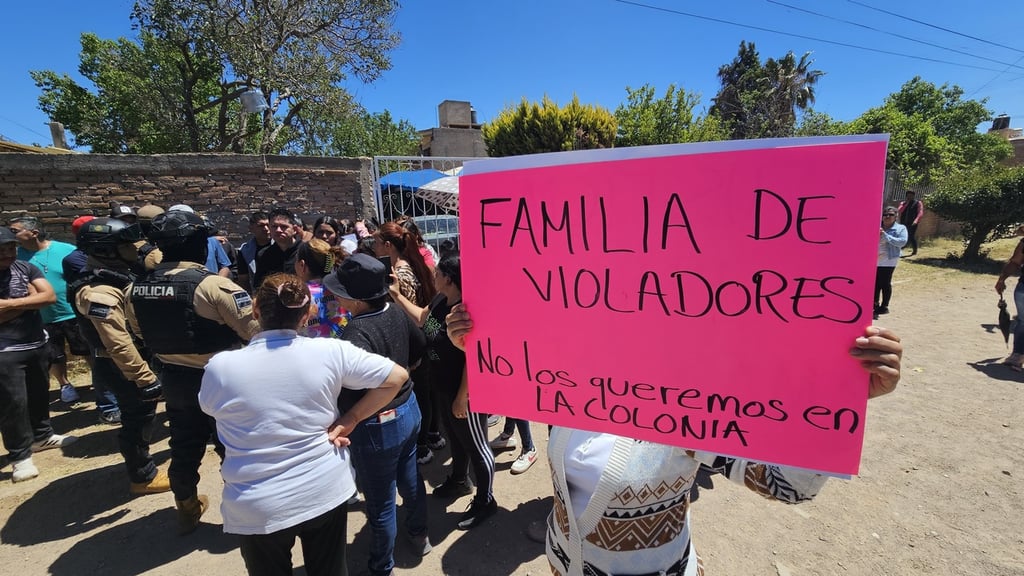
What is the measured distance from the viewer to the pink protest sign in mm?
951

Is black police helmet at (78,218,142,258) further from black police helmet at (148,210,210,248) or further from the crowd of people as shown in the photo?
black police helmet at (148,210,210,248)

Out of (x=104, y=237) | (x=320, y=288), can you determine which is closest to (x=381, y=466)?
(x=320, y=288)

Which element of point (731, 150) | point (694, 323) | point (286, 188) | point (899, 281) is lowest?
point (899, 281)

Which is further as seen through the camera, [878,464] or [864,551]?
[878,464]

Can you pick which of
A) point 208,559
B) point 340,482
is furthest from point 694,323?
point 208,559

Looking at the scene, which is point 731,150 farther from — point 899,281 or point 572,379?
point 899,281

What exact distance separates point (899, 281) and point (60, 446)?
13936 mm

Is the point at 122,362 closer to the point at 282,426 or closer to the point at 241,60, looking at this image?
the point at 282,426

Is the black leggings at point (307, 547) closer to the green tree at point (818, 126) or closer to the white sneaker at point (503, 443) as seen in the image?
the white sneaker at point (503, 443)

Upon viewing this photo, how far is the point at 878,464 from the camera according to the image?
10.9 feet

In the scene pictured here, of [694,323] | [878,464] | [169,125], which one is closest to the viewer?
[694,323]

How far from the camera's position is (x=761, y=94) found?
33.5m

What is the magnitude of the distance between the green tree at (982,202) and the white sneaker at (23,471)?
17.9 m

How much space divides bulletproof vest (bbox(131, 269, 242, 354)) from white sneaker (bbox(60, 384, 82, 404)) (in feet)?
12.9
